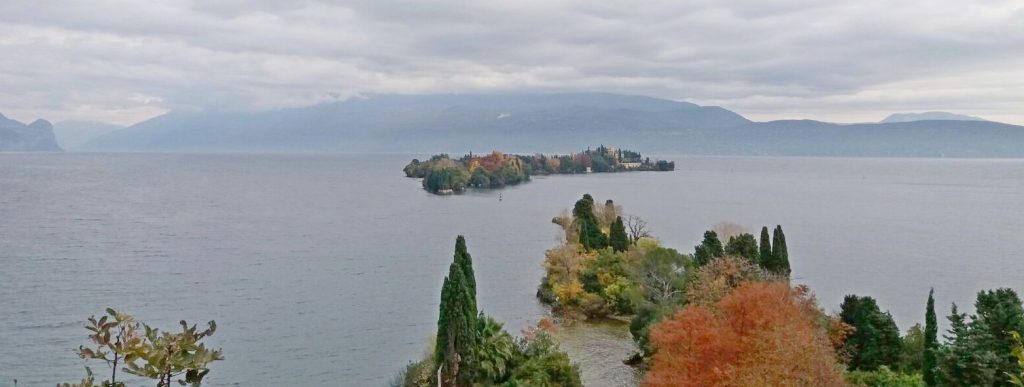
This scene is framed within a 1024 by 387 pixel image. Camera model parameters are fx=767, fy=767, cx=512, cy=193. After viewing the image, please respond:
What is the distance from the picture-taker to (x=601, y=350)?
41.9 m

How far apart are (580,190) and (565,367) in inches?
5132

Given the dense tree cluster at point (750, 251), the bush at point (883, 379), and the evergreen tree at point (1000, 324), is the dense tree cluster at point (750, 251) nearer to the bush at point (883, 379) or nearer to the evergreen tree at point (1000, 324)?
the bush at point (883, 379)

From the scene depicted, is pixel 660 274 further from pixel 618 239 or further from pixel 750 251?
pixel 618 239

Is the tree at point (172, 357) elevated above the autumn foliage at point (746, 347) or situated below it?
above

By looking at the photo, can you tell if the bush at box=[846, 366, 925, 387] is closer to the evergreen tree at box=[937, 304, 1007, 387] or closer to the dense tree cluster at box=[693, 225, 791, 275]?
the evergreen tree at box=[937, 304, 1007, 387]

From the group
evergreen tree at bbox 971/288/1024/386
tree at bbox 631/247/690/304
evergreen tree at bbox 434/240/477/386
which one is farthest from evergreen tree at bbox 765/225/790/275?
evergreen tree at bbox 434/240/477/386

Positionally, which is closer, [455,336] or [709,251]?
[455,336]

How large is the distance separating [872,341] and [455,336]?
17959 mm

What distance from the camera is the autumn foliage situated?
70.9 feet

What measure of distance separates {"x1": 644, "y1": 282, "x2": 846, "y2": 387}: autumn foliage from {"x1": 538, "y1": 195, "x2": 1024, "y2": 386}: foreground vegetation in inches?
1.7

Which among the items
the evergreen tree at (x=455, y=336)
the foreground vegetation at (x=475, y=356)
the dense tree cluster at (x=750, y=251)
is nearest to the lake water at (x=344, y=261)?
the foreground vegetation at (x=475, y=356)

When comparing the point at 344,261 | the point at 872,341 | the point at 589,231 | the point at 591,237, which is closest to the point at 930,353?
the point at 872,341

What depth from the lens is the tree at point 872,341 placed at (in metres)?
32.9

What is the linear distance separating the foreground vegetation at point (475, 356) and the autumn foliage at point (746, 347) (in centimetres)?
514
